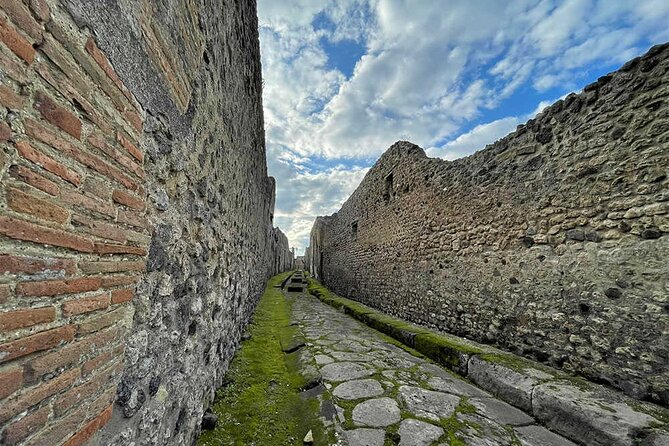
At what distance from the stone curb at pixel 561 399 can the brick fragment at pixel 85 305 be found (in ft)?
10.5

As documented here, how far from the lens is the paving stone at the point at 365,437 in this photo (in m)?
2.08

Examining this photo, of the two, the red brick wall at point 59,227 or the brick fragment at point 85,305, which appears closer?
the red brick wall at point 59,227

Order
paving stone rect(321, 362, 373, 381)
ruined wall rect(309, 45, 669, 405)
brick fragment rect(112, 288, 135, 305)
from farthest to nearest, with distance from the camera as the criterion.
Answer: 1. paving stone rect(321, 362, 373, 381)
2. ruined wall rect(309, 45, 669, 405)
3. brick fragment rect(112, 288, 135, 305)

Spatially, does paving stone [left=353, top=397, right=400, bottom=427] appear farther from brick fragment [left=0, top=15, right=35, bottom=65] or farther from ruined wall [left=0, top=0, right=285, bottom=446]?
brick fragment [left=0, top=15, right=35, bottom=65]

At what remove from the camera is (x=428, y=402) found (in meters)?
2.70

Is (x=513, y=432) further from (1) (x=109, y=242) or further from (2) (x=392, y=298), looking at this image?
(2) (x=392, y=298)

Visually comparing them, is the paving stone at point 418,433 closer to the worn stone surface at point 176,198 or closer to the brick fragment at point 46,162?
the worn stone surface at point 176,198

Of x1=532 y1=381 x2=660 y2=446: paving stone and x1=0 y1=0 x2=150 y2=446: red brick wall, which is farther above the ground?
x1=0 y1=0 x2=150 y2=446: red brick wall

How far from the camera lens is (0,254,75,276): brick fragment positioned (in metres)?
0.67

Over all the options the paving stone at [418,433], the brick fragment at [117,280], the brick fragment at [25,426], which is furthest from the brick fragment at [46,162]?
the paving stone at [418,433]

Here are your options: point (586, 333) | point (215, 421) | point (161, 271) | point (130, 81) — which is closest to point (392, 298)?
point (586, 333)

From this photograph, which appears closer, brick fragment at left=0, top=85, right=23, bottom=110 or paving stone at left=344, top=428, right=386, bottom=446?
brick fragment at left=0, top=85, right=23, bottom=110

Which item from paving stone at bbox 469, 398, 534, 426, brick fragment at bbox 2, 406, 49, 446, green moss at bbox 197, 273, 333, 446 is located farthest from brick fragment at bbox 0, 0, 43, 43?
paving stone at bbox 469, 398, 534, 426

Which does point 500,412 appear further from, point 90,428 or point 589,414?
point 90,428
